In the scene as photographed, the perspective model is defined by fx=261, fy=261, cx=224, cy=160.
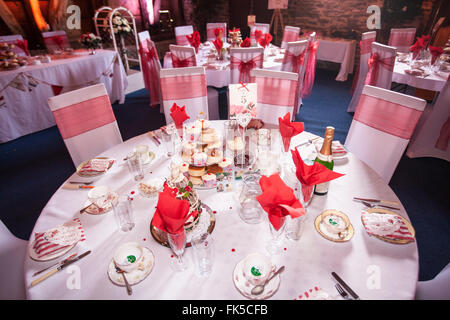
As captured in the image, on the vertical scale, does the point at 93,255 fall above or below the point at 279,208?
below

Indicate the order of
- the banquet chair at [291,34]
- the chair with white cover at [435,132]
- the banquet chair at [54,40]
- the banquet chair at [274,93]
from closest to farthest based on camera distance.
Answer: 1. the banquet chair at [274,93]
2. the chair with white cover at [435,132]
3. the banquet chair at [54,40]
4. the banquet chair at [291,34]

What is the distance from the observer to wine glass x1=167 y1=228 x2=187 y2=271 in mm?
865

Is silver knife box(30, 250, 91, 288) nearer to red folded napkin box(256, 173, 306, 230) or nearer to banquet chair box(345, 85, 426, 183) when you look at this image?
red folded napkin box(256, 173, 306, 230)

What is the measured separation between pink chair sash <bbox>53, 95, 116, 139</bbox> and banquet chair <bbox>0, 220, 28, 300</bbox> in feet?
2.15

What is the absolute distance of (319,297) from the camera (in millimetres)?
824

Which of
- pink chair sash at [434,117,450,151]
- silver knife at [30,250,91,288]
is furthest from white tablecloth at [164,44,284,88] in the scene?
silver knife at [30,250,91,288]

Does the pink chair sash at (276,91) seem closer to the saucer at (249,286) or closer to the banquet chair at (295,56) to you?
the banquet chair at (295,56)

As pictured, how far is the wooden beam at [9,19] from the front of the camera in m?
4.71

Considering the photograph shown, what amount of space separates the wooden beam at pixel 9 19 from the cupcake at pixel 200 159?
5787 millimetres

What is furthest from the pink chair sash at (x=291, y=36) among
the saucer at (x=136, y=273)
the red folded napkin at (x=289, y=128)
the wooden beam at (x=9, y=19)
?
the wooden beam at (x=9, y=19)
